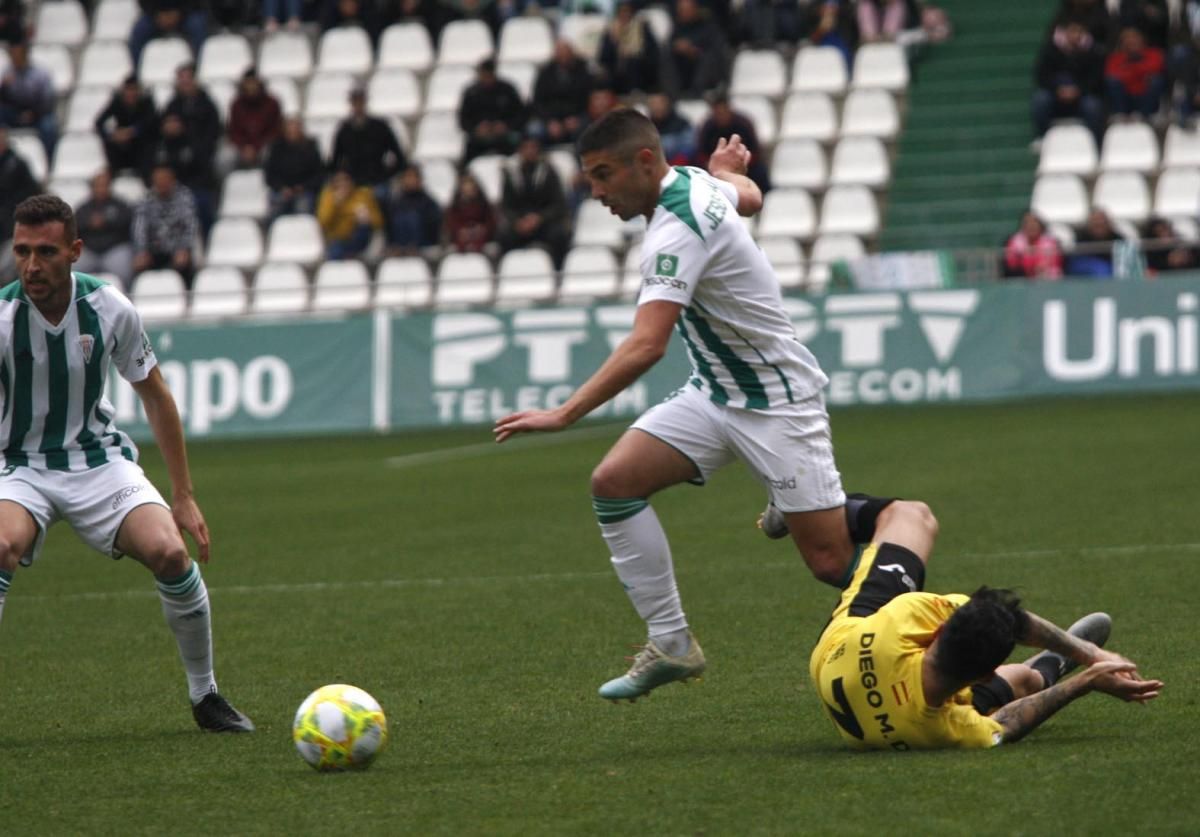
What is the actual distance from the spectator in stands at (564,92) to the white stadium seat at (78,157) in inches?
240

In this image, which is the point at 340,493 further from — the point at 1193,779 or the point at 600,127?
the point at 1193,779

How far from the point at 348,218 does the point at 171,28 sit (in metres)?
5.51

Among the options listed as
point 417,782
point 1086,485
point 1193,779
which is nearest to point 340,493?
point 1086,485

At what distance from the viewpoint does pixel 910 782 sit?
5848 mm

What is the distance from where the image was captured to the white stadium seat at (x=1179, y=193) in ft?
69.6

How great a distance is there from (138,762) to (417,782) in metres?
1.10

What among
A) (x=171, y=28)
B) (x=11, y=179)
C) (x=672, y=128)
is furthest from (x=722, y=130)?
(x=171, y=28)

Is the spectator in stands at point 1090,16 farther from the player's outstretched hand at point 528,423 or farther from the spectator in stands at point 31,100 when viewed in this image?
the player's outstretched hand at point 528,423

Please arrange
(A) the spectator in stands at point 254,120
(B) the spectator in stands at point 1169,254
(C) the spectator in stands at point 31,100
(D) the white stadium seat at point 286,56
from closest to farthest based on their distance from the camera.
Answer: (B) the spectator in stands at point 1169,254 → (A) the spectator in stands at point 254,120 → (C) the spectator in stands at point 31,100 → (D) the white stadium seat at point 286,56

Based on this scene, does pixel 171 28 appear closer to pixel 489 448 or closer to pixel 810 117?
pixel 810 117

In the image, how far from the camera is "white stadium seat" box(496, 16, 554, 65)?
83.5 feet

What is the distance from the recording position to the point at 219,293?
71.5 ft

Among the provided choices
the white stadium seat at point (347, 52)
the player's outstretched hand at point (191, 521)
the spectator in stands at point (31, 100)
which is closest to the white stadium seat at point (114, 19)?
the spectator in stands at point (31, 100)

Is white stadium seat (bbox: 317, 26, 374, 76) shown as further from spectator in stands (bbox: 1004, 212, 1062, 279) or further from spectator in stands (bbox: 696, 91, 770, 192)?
spectator in stands (bbox: 1004, 212, 1062, 279)
